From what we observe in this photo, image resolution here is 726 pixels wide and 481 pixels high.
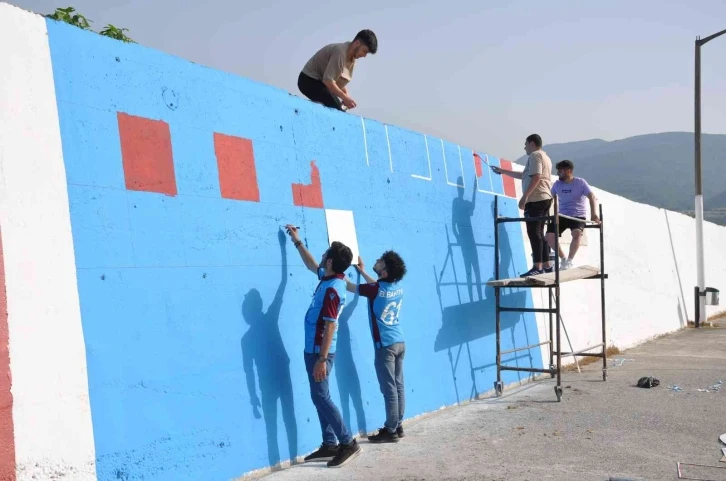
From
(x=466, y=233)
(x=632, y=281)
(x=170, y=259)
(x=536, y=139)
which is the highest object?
(x=536, y=139)

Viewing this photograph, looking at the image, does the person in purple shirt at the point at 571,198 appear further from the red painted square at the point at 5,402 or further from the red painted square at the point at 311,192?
the red painted square at the point at 5,402

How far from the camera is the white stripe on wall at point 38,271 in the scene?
4090 millimetres

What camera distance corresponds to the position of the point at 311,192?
21.7 feet

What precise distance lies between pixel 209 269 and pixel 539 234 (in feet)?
16.6

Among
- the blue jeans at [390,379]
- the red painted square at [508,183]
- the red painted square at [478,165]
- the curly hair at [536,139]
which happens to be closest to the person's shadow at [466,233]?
the red painted square at [478,165]

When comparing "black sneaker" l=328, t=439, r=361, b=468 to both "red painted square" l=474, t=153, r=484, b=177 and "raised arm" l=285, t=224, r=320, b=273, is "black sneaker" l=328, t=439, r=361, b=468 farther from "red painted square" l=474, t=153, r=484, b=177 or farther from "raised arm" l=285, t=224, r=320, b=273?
"red painted square" l=474, t=153, r=484, b=177

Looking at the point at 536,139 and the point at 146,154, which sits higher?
the point at 536,139

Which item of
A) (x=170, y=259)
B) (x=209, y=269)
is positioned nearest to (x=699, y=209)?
(x=209, y=269)

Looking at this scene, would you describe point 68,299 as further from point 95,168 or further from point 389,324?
point 389,324

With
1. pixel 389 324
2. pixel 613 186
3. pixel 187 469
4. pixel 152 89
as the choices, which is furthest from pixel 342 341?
pixel 613 186

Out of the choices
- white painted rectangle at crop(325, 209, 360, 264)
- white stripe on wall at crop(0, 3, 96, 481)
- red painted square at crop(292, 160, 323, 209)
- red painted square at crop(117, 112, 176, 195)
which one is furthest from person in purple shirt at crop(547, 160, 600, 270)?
white stripe on wall at crop(0, 3, 96, 481)

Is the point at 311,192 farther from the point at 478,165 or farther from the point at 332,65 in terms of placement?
the point at 478,165

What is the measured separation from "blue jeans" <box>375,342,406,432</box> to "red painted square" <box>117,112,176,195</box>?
228 cm

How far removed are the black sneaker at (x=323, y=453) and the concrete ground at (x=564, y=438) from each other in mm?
115
